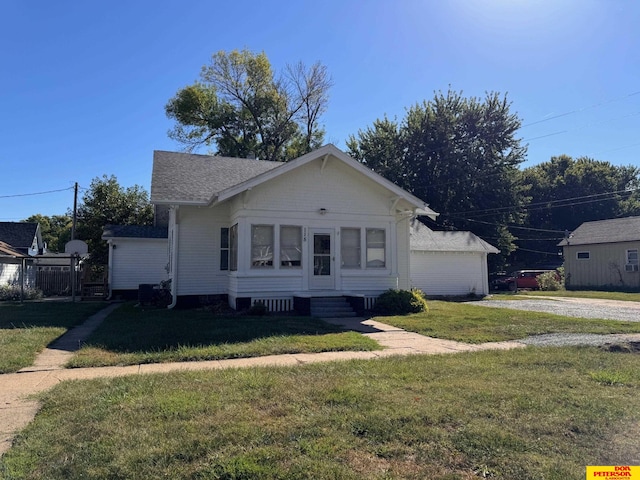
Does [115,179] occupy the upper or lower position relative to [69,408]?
upper

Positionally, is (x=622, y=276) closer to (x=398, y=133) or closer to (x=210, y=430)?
(x=398, y=133)

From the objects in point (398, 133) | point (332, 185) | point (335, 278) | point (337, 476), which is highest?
point (398, 133)

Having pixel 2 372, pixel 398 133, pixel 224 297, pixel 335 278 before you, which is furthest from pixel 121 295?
pixel 398 133

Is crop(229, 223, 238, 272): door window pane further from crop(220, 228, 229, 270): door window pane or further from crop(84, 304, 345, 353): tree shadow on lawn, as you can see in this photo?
crop(84, 304, 345, 353): tree shadow on lawn

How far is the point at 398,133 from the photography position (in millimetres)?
38031

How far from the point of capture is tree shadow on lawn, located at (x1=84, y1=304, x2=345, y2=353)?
8.43 m

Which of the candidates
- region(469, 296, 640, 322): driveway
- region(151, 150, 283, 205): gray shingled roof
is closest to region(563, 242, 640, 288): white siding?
region(469, 296, 640, 322): driveway

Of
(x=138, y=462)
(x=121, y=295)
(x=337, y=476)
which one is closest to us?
(x=337, y=476)

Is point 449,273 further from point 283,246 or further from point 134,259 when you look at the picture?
point 134,259

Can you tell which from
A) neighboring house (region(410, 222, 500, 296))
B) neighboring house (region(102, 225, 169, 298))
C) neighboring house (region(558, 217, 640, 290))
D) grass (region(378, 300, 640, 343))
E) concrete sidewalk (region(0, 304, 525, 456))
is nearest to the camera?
concrete sidewalk (region(0, 304, 525, 456))

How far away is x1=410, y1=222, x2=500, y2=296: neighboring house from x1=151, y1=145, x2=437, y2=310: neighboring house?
7.75m

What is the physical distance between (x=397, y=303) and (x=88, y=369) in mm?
9354

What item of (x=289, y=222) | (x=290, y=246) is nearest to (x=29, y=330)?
(x=290, y=246)

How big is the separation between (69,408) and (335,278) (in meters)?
10.3
